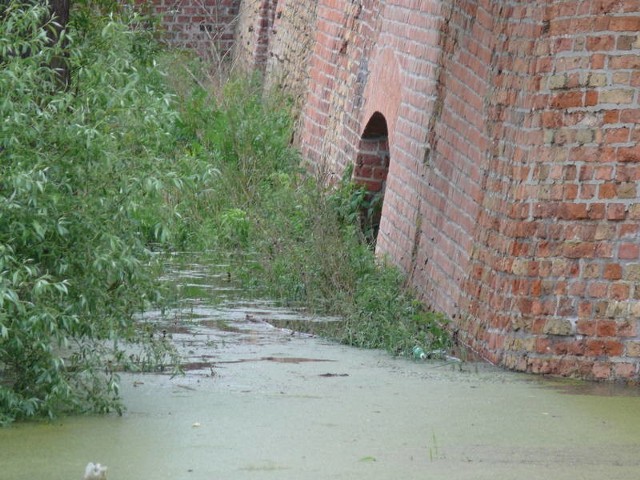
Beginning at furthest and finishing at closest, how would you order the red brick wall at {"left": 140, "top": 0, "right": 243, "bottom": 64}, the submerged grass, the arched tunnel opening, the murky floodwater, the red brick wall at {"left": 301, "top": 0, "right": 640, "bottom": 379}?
the red brick wall at {"left": 140, "top": 0, "right": 243, "bottom": 64}
the arched tunnel opening
the submerged grass
the red brick wall at {"left": 301, "top": 0, "right": 640, "bottom": 379}
the murky floodwater

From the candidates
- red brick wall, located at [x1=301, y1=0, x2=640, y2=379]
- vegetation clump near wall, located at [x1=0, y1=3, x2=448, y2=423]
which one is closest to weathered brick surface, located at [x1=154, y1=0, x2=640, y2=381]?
red brick wall, located at [x1=301, y1=0, x2=640, y2=379]

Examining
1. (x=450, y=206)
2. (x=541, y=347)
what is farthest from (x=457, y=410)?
(x=450, y=206)

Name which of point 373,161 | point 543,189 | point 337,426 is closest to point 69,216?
point 337,426

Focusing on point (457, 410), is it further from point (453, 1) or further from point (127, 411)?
point (453, 1)

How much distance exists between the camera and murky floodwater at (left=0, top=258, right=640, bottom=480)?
5234mm

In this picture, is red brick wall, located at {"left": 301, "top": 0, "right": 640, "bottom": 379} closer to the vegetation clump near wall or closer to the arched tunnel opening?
the vegetation clump near wall

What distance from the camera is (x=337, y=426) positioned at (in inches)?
233

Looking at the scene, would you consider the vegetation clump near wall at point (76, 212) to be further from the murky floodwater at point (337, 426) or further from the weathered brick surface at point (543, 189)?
the weathered brick surface at point (543, 189)

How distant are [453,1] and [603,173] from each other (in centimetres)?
236

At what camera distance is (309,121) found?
1398cm

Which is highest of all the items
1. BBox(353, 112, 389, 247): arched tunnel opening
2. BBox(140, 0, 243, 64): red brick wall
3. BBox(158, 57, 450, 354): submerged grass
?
BBox(140, 0, 243, 64): red brick wall

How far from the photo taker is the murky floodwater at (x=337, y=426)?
206 inches

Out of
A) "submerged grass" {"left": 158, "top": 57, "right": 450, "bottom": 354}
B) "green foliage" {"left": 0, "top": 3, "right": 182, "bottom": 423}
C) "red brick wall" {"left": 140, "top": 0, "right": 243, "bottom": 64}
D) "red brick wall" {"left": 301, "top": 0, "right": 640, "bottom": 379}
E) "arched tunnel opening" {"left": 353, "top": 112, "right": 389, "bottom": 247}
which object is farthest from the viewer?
"red brick wall" {"left": 140, "top": 0, "right": 243, "bottom": 64}

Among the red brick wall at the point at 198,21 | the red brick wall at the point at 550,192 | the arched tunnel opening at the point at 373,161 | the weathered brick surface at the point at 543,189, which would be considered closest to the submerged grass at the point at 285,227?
the arched tunnel opening at the point at 373,161
